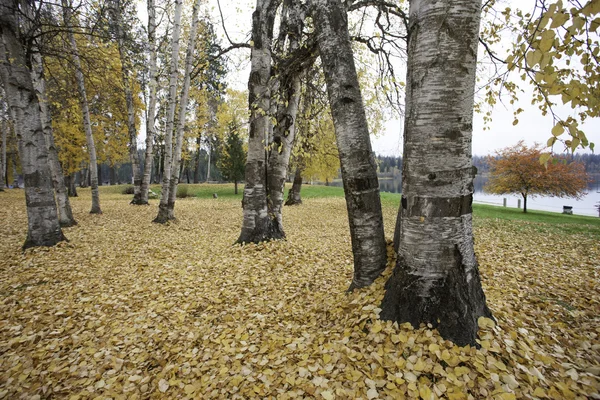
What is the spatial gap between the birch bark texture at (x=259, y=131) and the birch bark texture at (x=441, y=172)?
416cm

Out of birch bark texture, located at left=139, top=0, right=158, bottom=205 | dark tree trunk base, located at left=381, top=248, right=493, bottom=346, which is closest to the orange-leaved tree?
dark tree trunk base, located at left=381, top=248, right=493, bottom=346

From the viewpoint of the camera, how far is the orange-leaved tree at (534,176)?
61.8 ft

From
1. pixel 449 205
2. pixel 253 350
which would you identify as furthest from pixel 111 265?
pixel 449 205

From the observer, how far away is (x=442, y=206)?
2.42m

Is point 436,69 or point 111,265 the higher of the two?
point 436,69

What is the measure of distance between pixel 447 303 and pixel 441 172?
1.21m

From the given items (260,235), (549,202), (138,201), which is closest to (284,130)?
Answer: (260,235)

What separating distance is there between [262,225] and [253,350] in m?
3.85

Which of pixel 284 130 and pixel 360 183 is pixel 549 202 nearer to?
pixel 284 130

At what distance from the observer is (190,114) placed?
85.0 ft

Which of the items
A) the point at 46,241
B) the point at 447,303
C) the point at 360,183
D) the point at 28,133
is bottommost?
the point at 46,241

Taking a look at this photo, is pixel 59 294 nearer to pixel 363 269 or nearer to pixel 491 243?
pixel 363 269

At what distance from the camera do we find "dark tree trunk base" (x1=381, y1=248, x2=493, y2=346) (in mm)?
2486

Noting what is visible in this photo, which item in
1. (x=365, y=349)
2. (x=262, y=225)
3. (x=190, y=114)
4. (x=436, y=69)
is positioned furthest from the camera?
(x=190, y=114)
